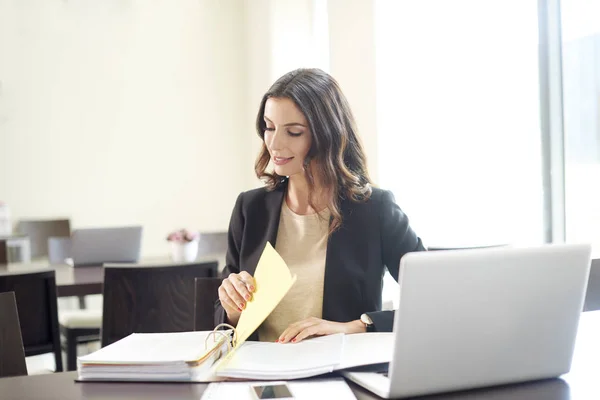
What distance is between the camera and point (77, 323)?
3461 mm

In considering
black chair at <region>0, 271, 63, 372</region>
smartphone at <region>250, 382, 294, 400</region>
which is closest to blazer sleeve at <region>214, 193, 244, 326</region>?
smartphone at <region>250, 382, 294, 400</region>

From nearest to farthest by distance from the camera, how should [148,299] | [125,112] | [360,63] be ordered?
1. [148,299]
2. [360,63]
3. [125,112]

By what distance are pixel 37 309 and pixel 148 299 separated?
1.36ft

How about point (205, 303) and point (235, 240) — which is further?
point (205, 303)

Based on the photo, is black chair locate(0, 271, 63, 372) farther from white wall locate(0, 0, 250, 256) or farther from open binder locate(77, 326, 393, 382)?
white wall locate(0, 0, 250, 256)

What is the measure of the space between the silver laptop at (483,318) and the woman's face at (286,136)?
2.22ft

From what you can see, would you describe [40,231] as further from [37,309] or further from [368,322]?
[368,322]

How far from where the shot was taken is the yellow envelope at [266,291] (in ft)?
3.68

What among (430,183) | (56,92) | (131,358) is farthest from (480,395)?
(56,92)

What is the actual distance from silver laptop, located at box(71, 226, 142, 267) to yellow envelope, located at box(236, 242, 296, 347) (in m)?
2.29

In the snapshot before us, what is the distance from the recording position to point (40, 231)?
5.27 meters

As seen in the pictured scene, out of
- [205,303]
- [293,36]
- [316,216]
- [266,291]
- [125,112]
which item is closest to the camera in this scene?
[266,291]

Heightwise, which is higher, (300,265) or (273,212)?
(273,212)

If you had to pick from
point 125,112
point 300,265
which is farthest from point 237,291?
point 125,112
